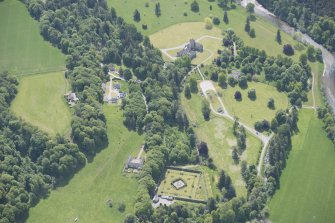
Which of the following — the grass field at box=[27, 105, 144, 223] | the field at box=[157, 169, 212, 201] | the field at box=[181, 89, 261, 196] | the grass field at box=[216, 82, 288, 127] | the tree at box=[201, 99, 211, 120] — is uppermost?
the grass field at box=[216, 82, 288, 127]

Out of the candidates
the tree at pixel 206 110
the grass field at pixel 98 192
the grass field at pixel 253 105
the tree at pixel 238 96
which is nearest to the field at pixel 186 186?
the grass field at pixel 98 192

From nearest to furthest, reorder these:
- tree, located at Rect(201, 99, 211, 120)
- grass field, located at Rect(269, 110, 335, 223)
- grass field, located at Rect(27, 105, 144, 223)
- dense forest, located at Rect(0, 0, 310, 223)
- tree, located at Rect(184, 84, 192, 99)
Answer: dense forest, located at Rect(0, 0, 310, 223) → grass field, located at Rect(27, 105, 144, 223) → grass field, located at Rect(269, 110, 335, 223) → tree, located at Rect(201, 99, 211, 120) → tree, located at Rect(184, 84, 192, 99)

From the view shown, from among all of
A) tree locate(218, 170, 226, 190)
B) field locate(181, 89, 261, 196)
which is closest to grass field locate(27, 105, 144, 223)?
→ field locate(181, 89, 261, 196)

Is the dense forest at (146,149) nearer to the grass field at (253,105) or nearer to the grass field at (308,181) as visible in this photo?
the grass field at (308,181)

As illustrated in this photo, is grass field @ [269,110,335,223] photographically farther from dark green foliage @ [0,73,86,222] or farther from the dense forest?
dark green foliage @ [0,73,86,222]

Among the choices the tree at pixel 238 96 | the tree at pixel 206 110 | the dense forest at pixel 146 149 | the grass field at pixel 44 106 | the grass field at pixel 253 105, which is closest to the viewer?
the dense forest at pixel 146 149

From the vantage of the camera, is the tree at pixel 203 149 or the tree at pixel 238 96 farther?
the tree at pixel 238 96

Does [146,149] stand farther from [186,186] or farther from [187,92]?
[187,92]

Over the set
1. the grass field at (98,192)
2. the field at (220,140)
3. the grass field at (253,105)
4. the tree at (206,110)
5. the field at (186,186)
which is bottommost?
the grass field at (98,192)
